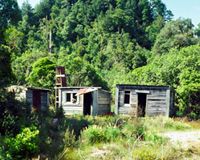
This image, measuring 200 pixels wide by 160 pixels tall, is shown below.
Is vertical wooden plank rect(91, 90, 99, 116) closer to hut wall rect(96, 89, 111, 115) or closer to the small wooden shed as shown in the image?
the small wooden shed

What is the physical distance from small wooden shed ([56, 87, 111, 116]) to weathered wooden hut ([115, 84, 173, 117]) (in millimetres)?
2318

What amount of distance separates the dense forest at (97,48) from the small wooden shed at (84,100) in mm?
4220

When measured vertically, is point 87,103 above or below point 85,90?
below

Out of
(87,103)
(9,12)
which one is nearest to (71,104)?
(87,103)

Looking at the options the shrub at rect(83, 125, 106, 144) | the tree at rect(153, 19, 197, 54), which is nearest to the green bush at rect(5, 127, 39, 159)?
the shrub at rect(83, 125, 106, 144)

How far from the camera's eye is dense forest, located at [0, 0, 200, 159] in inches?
874

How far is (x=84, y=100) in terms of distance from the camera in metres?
35.0

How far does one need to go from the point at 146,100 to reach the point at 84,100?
219 inches

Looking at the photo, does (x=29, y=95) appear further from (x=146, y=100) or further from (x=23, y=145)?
(x=23, y=145)

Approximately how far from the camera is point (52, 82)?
42.8 meters

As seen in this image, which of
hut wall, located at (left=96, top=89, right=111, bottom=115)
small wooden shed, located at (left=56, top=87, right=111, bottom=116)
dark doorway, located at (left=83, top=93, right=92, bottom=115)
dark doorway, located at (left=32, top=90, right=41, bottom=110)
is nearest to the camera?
dark doorway, located at (left=32, top=90, right=41, bottom=110)

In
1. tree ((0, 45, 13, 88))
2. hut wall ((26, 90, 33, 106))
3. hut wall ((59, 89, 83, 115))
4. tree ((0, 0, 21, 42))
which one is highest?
tree ((0, 0, 21, 42))

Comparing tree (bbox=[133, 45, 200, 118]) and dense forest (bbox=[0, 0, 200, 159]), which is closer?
dense forest (bbox=[0, 0, 200, 159])

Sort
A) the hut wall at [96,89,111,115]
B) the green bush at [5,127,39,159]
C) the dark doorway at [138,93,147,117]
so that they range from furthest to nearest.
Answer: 1. the hut wall at [96,89,111,115]
2. the dark doorway at [138,93,147,117]
3. the green bush at [5,127,39,159]
